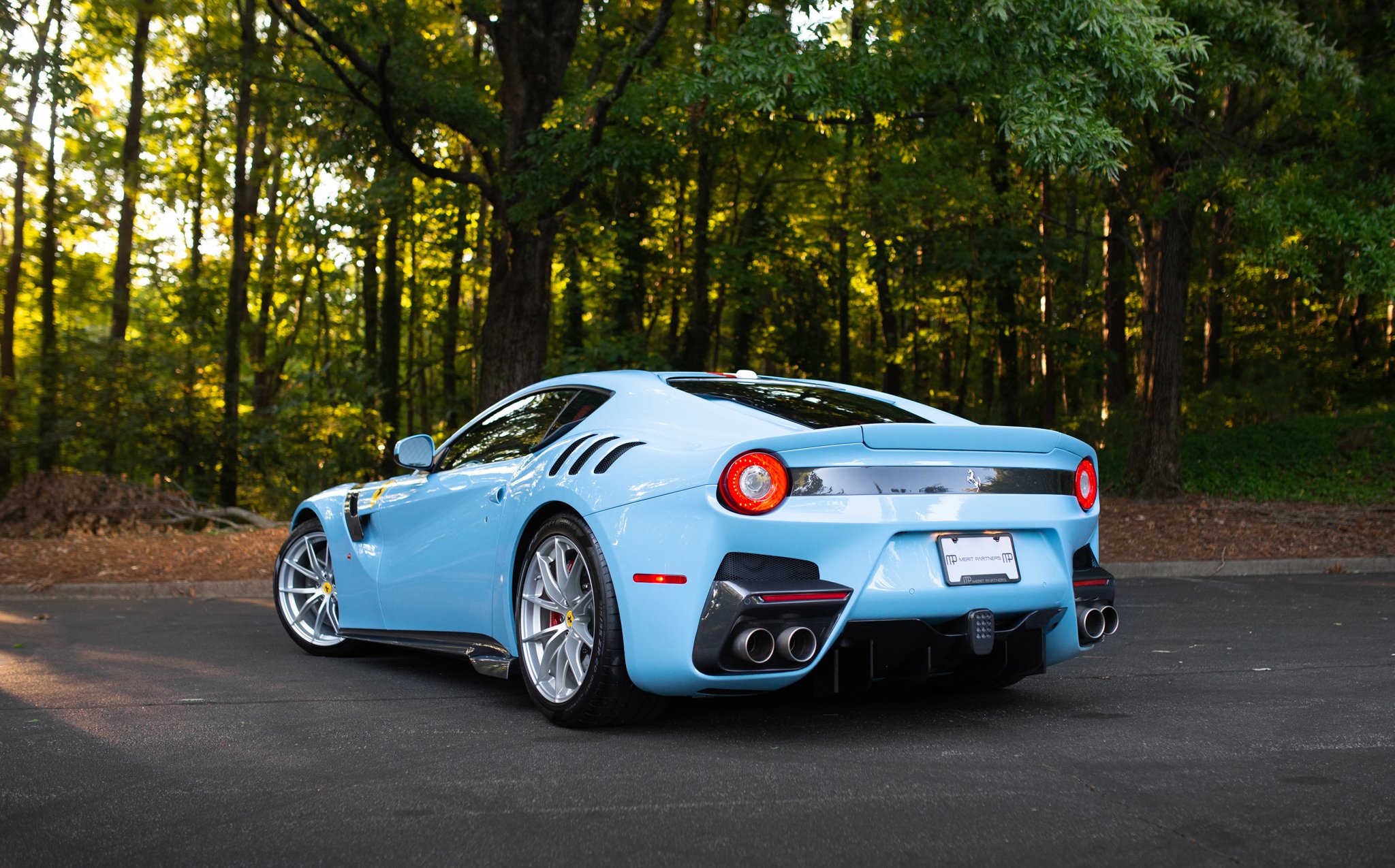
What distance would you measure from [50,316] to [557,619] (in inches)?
1013

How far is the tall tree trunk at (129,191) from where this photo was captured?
2388 centimetres

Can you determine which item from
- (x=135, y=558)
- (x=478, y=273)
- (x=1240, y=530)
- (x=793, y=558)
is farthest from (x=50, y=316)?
(x=793, y=558)

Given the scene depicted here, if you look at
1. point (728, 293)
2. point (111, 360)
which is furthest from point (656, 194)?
point (111, 360)

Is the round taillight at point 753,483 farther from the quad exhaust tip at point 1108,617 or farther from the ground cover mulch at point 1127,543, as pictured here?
the ground cover mulch at point 1127,543

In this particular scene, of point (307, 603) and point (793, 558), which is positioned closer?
point (793, 558)

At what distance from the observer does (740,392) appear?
5.22 meters

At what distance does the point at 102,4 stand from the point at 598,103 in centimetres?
662

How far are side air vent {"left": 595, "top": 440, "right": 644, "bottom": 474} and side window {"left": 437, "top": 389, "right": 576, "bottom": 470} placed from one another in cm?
70

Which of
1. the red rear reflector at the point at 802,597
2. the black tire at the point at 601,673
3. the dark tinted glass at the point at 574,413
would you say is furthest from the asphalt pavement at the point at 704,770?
the dark tinted glass at the point at 574,413

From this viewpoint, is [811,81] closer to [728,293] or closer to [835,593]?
[835,593]

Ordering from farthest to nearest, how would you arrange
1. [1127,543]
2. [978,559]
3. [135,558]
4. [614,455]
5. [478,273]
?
[478,273] → [1127,543] → [135,558] → [614,455] → [978,559]

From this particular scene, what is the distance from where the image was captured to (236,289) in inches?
1024

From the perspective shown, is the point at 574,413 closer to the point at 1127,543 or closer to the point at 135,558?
the point at 135,558

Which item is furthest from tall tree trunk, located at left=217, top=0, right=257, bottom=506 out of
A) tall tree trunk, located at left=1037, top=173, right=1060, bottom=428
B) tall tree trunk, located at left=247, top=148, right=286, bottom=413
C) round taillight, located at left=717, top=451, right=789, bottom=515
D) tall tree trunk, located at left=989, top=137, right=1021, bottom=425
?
round taillight, located at left=717, top=451, right=789, bottom=515
